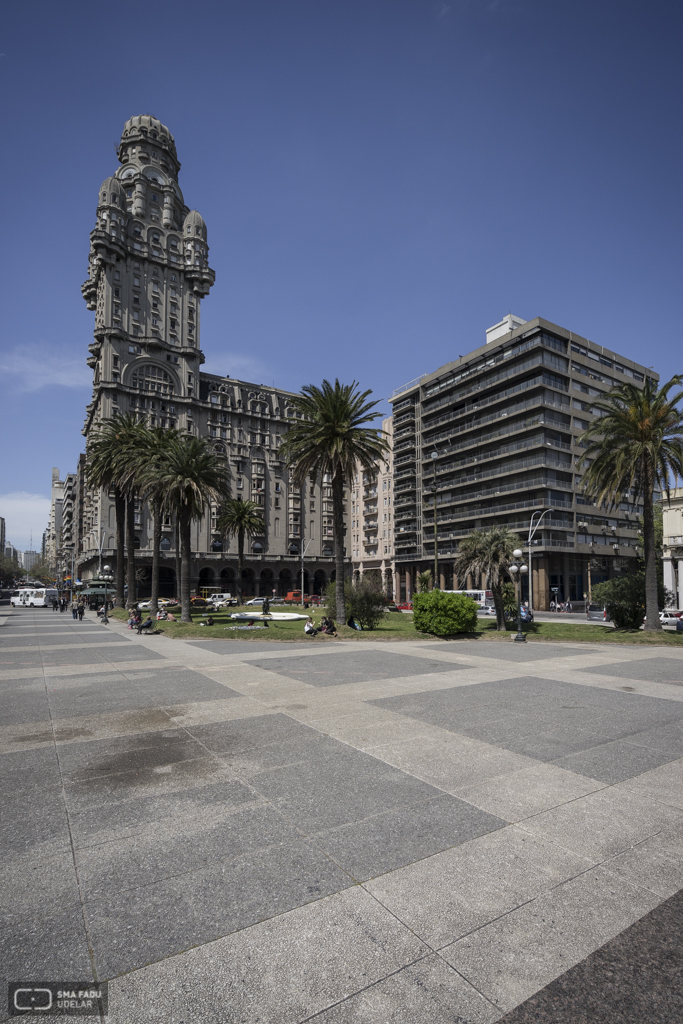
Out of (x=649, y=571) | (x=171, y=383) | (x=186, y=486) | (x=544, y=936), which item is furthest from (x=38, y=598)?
(x=544, y=936)

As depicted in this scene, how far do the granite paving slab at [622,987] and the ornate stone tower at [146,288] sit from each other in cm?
8536

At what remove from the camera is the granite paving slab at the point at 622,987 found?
3133mm

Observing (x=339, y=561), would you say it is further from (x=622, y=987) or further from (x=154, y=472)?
(x=622, y=987)

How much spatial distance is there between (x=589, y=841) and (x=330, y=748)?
149 inches

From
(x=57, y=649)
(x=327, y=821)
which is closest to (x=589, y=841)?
(x=327, y=821)

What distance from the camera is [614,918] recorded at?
4059 mm

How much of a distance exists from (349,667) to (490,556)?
12.1 m

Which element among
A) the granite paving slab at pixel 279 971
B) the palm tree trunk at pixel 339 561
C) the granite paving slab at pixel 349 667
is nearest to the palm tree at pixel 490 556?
the palm tree trunk at pixel 339 561

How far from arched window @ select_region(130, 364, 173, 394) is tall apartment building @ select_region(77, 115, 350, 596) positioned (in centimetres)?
16

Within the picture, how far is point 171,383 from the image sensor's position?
8725 cm

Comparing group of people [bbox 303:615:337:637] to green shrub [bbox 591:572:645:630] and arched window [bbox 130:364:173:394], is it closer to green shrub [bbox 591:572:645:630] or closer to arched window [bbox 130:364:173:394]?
green shrub [bbox 591:572:645:630]

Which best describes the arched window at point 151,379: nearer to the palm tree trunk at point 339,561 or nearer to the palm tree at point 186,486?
the palm tree at point 186,486

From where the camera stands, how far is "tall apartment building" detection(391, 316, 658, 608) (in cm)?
6125

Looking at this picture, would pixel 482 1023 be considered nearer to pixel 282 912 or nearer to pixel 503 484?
pixel 282 912
